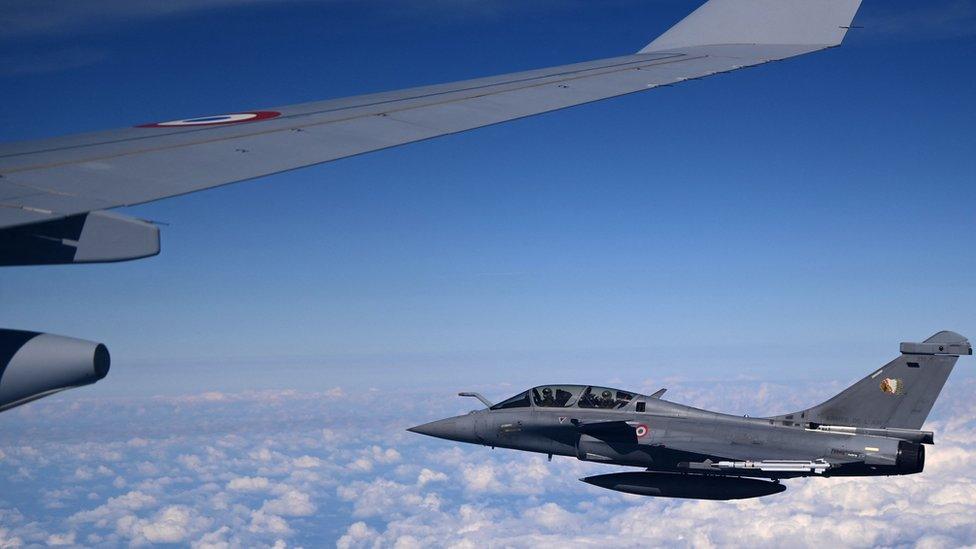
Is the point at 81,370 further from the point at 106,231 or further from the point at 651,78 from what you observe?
the point at 651,78

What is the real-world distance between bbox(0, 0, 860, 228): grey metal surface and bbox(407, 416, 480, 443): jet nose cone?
39.4ft

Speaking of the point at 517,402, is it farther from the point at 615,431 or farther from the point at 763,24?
the point at 763,24

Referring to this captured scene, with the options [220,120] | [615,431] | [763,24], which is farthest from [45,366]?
[615,431]

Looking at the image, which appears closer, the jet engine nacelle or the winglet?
the jet engine nacelle

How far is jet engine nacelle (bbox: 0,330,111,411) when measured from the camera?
4867 mm

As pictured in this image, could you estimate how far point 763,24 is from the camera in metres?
12.6

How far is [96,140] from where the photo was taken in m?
9.56

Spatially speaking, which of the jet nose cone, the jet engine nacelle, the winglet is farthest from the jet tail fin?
the jet engine nacelle

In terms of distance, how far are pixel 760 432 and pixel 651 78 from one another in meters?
12.4

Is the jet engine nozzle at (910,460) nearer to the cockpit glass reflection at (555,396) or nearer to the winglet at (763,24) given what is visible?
the cockpit glass reflection at (555,396)

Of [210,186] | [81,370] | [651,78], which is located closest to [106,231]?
[81,370]

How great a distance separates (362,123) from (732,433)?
1473 cm

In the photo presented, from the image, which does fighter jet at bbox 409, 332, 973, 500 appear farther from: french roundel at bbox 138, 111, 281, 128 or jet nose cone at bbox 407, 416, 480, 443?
french roundel at bbox 138, 111, 281, 128

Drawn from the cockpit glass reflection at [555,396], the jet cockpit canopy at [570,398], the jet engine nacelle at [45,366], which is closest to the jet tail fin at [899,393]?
the jet cockpit canopy at [570,398]
